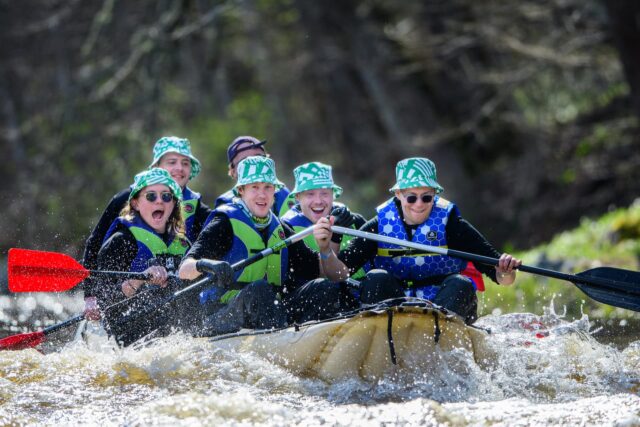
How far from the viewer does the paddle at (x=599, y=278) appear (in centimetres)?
686

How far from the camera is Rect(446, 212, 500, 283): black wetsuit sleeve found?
697 cm

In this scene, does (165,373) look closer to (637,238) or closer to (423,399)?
(423,399)

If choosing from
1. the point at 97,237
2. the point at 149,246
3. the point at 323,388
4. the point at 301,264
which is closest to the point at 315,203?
the point at 301,264

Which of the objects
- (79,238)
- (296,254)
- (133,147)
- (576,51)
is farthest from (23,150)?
(296,254)

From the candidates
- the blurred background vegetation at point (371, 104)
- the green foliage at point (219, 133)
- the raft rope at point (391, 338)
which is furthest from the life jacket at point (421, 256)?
the green foliage at point (219, 133)

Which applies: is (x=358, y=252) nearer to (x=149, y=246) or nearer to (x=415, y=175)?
(x=415, y=175)

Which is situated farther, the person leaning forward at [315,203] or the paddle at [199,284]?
the person leaning forward at [315,203]

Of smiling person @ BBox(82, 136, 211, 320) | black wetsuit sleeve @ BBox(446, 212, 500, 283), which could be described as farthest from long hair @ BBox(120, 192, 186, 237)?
black wetsuit sleeve @ BBox(446, 212, 500, 283)

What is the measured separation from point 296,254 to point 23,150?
16853 millimetres

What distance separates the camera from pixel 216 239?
7059 mm

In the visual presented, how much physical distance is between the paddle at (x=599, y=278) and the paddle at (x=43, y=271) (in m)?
2.12

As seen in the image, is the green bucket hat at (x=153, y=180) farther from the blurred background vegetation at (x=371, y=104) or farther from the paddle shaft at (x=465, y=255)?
the blurred background vegetation at (x=371, y=104)

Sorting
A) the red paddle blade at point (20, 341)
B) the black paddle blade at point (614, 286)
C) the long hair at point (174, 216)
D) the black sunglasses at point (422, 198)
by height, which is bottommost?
the red paddle blade at point (20, 341)

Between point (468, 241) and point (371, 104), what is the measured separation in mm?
14352
